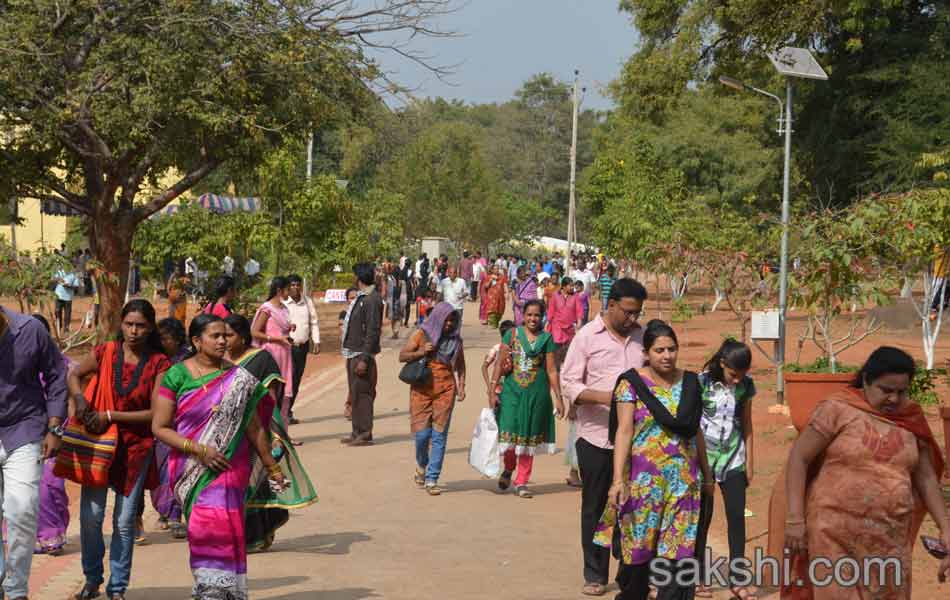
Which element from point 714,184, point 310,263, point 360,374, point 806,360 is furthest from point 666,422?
point 714,184

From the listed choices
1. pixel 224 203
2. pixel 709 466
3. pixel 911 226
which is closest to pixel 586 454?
pixel 709 466

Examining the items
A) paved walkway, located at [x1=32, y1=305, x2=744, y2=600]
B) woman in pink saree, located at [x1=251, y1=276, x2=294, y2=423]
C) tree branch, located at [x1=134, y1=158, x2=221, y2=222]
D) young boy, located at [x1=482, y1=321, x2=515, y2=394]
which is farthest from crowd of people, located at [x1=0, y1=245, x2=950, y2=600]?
tree branch, located at [x1=134, y1=158, x2=221, y2=222]

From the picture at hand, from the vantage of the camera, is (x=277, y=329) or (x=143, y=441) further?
(x=277, y=329)

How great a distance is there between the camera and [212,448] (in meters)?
6.15

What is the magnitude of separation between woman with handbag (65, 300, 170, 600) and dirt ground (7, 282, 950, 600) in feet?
1.63

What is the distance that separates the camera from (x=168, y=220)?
102 feet

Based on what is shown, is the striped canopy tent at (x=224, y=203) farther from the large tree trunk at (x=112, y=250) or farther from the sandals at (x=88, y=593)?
the sandals at (x=88, y=593)

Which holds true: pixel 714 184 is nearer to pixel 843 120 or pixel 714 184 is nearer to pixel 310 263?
pixel 843 120

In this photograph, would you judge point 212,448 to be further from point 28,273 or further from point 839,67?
point 839,67

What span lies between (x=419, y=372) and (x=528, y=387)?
45.4 inches

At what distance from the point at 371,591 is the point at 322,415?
8971mm

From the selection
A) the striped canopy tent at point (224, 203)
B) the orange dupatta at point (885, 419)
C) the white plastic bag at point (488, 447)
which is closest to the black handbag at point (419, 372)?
the white plastic bag at point (488, 447)

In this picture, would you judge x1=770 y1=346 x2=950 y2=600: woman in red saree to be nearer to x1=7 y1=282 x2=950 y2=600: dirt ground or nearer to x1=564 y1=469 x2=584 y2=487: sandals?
x1=7 y1=282 x2=950 y2=600: dirt ground

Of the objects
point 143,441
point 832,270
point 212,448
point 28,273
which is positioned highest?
point 832,270
